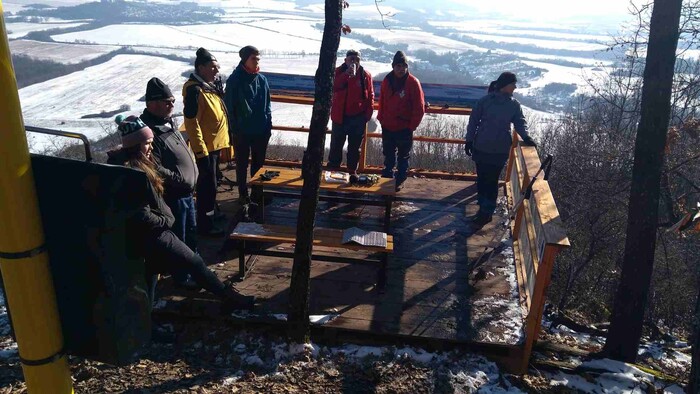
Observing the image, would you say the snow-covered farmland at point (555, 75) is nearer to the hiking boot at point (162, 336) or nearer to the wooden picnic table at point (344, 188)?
the wooden picnic table at point (344, 188)

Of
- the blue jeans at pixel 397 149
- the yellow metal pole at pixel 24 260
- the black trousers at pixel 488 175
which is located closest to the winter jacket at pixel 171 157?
the yellow metal pole at pixel 24 260

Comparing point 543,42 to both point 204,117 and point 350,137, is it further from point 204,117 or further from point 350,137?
point 204,117

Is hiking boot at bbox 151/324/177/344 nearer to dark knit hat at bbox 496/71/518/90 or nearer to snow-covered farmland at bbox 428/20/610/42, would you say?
dark knit hat at bbox 496/71/518/90

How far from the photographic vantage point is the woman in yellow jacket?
16.4 ft

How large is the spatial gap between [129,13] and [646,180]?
93507 millimetres

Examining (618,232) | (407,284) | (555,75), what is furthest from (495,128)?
(555,75)

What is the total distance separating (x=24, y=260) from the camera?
1442mm

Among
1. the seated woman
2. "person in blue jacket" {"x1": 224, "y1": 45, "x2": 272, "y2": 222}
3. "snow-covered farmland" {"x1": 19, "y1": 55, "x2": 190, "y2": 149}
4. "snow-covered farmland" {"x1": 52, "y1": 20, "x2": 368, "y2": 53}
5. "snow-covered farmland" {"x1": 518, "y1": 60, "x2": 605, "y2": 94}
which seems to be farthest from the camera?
"snow-covered farmland" {"x1": 52, "y1": 20, "x2": 368, "y2": 53}

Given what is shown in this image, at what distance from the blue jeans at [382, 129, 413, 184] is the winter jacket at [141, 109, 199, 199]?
3.03m

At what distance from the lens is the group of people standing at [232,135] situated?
3740mm

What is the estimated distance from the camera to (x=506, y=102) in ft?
19.2

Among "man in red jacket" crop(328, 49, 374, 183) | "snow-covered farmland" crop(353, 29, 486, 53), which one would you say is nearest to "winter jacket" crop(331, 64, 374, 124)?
"man in red jacket" crop(328, 49, 374, 183)

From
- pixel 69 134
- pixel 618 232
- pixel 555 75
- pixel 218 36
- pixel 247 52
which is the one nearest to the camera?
pixel 69 134

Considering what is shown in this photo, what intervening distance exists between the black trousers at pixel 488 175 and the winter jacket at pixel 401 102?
0.86m
